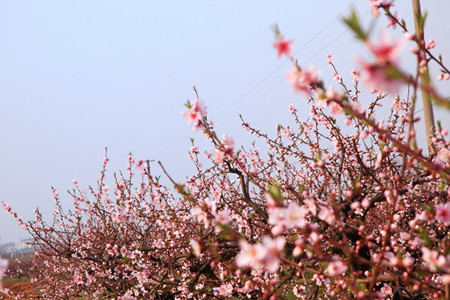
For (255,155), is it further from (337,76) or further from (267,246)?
(267,246)

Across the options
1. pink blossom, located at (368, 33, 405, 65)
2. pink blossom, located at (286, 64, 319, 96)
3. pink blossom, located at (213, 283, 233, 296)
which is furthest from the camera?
pink blossom, located at (213, 283, 233, 296)

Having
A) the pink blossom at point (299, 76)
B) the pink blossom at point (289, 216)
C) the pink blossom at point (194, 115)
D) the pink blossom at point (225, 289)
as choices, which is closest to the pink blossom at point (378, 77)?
the pink blossom at point (299, 76)

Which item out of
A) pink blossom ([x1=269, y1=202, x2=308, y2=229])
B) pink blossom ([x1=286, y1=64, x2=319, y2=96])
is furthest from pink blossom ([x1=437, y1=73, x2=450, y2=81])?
pink blossom ([x1=269, y1=202, x2=308, y2=229])

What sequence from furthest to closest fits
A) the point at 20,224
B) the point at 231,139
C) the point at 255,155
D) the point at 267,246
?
the point at 255,155 → the point at 20,224 → the point at 231,139 → the point at 267,246

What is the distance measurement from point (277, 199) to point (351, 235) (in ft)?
6.86

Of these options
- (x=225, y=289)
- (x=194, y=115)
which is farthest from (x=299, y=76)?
(x=225, y=289)

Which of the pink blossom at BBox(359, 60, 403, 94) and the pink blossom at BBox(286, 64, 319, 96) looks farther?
the pink blossom at BBox(286, 64, 319, 96)

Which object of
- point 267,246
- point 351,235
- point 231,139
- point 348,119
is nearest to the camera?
point 267,246

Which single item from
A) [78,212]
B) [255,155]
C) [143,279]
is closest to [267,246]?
[143,279]

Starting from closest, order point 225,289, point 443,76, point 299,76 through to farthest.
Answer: point 299,76 < point 443,76 < point 225,289

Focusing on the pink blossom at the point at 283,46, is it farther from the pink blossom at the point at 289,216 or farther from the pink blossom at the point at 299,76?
the pink blossom at the point at 289,216

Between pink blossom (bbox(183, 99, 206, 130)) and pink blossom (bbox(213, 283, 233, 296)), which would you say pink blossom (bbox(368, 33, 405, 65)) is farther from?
pink blossom (bbox(213, 283, 233, 296))

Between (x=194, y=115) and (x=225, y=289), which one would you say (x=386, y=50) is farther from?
(x=225, y=289)

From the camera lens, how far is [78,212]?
23.1ft
